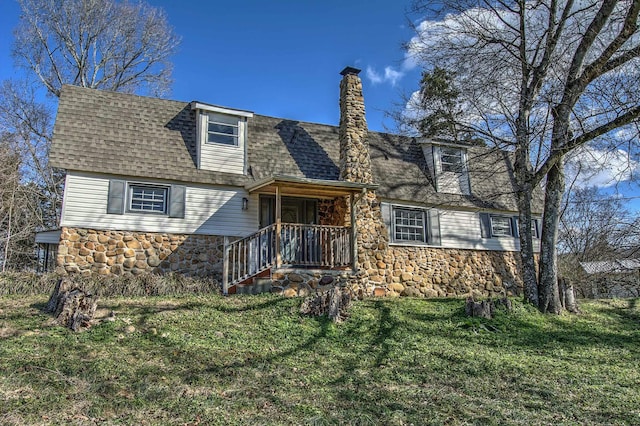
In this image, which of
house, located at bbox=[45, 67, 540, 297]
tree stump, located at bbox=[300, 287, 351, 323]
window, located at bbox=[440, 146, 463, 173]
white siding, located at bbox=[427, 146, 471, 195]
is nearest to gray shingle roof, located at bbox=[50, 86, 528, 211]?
house, located at bbox=[45, 67, 540, 297]

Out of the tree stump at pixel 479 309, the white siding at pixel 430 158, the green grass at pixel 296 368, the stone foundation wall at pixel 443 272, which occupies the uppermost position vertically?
the white siding at pixel 430 158

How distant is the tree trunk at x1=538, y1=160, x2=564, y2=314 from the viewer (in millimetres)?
11203

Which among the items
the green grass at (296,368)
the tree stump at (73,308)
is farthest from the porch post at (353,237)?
the tree stump at (73,308)

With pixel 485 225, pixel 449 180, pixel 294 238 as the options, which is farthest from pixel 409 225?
pixel 294 238

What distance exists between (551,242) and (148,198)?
9646mm

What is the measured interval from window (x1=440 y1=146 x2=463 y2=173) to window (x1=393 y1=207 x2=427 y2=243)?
202 cm

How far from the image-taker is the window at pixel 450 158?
619 inches

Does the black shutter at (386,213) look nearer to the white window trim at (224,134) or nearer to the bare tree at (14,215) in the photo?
the white window trim at (224,134)

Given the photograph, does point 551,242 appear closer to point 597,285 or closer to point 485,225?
point 485,225

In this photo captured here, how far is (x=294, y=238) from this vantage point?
37.9ft

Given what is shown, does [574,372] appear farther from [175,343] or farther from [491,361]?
[175,343]

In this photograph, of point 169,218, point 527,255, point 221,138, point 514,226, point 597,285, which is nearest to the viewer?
point 169,218

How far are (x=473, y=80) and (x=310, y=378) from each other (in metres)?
8.72

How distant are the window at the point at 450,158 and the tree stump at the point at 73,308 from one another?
11.5 meters
